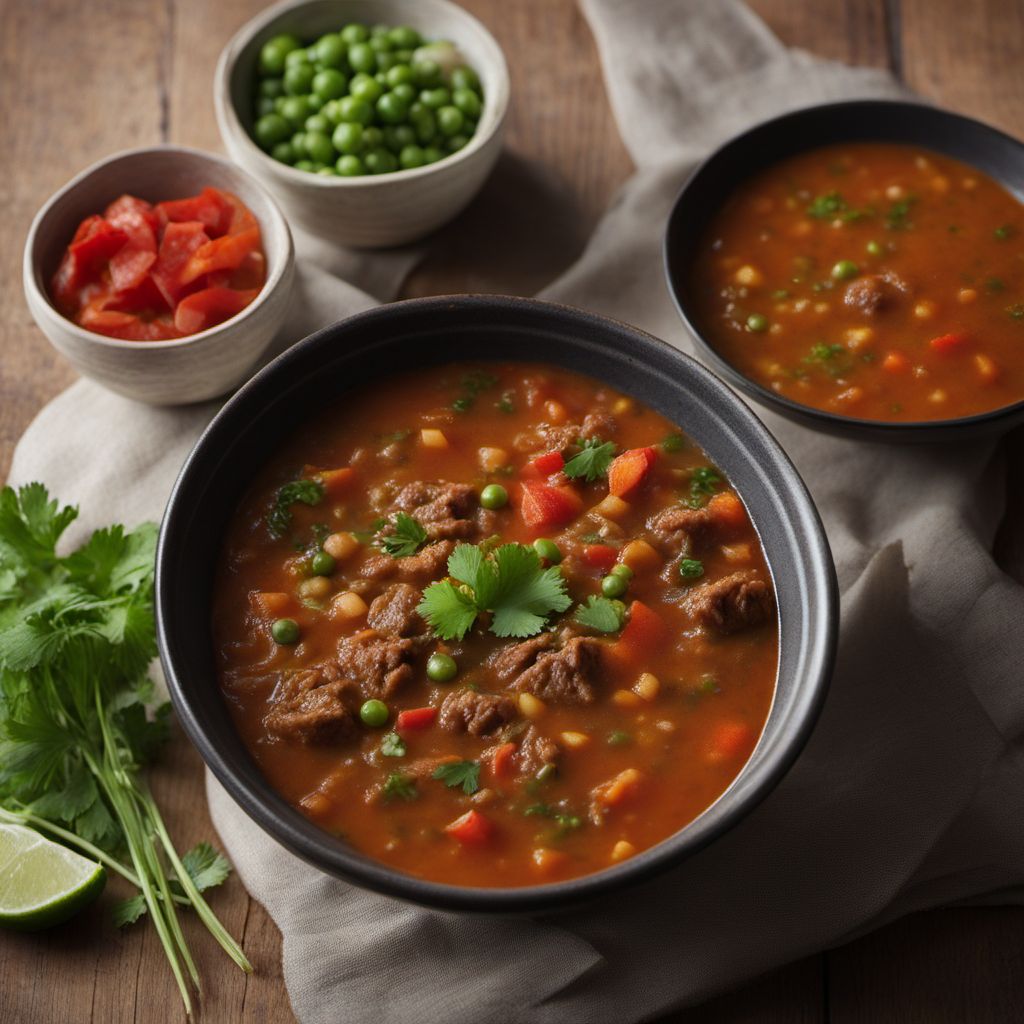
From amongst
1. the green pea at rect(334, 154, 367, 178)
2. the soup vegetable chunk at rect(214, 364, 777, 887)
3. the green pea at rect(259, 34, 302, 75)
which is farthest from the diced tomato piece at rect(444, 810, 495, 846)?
the green pea at rect(259, 34, 302, 75)

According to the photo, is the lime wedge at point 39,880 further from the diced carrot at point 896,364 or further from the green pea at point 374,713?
the diced carrot at point 896,364

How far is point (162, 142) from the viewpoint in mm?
6945

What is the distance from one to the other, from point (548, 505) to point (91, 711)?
182 cm

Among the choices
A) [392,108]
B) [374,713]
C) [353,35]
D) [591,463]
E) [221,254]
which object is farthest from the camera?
[353,35]

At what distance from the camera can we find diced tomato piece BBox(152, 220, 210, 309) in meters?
5.77

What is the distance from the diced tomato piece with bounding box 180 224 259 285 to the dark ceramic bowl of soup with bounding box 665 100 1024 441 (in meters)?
1.79

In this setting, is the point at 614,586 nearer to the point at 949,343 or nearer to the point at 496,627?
the point at 496,627

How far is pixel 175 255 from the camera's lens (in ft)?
19.1

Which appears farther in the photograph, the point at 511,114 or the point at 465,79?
the point at 511,114

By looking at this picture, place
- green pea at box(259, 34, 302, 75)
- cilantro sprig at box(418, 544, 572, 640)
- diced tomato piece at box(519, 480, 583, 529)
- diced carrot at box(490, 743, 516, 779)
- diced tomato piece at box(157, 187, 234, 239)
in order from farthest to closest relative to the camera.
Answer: green pea at box(259, 34, 302, 75)
diced tomato piece at box(157, 187, 234, 239)
diced tomato piece at box(519, 480, 583, 529)
cilantro sprig at box(418, 544, 572, 640)
diced carrot at box(490, 743, 516, 779)

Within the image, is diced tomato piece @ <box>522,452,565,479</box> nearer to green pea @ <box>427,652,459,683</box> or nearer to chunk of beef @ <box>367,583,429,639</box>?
chunk of beef @ <box>367,583,429,639</box>

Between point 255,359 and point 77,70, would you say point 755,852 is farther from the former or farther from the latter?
point 77,70

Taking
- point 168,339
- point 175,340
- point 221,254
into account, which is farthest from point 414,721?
point 221,254

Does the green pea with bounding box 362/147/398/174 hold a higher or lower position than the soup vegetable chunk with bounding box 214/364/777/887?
higher
